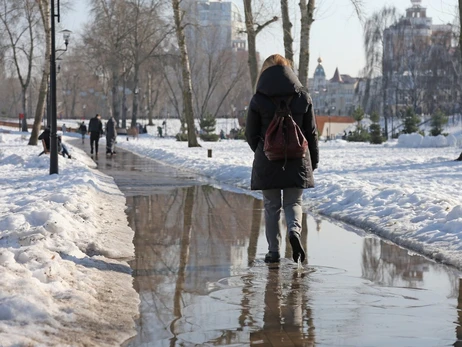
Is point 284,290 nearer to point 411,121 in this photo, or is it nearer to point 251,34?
point 251,34

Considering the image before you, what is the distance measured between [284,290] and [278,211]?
1432 mm

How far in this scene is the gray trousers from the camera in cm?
766

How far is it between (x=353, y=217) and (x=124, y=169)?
12747mm

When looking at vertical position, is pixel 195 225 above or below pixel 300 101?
below

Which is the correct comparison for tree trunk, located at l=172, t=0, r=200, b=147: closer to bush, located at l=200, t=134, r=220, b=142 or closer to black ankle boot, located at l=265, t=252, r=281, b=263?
bush, located at l=200, t=134, r=220, b=142

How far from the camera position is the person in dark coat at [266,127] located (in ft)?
24.5

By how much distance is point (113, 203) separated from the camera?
1285 centimetres

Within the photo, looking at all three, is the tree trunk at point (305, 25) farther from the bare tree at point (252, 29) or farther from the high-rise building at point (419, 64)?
the high-rise building at point (419, 64)

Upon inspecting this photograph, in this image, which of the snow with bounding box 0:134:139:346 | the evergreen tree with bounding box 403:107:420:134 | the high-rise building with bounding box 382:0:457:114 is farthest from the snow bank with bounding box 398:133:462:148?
the snow with bounding box 0:134:139:346

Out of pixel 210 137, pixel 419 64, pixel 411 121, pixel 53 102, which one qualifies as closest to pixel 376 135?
pixel 411 121

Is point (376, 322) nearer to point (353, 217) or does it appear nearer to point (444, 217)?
point (444, 217)

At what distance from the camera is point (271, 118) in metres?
7.59

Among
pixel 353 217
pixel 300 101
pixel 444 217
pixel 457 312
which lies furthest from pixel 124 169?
pixel 457 312

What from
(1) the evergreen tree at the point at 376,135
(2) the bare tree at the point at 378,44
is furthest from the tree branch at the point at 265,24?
(2) the bare tree at the point at 378,44
